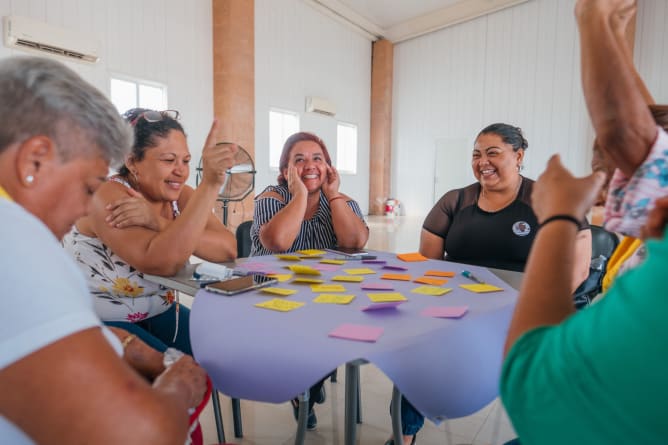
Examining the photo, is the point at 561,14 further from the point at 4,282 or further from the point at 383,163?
the point at 4,282

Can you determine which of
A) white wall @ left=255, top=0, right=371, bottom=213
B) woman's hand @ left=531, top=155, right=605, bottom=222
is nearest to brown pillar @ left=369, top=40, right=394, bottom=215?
white wall @ left=255, top=0, right=371, bottom=213

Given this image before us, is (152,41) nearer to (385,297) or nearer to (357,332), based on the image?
(385,297)

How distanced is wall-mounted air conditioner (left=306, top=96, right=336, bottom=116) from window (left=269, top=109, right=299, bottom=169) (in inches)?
17.8

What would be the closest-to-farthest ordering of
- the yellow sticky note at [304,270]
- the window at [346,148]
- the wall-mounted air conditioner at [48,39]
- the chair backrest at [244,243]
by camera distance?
the yellow sticky note at [304,270], the chair backrest at [244,243], the wall-mounted air conditioner at [48,39], the window at [346,148]

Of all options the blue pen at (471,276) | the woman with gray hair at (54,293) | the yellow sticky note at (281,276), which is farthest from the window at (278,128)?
the woman with gray hair at (54,293)

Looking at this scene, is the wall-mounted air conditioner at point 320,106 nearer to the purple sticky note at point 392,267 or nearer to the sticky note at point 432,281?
the purple sticky note at point 392,267

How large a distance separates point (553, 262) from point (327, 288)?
2.56 feet

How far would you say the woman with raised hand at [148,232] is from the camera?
4.67 feet

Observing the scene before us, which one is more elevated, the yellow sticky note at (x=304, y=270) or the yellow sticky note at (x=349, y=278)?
the yellow sticky note at (x=304, y=270)

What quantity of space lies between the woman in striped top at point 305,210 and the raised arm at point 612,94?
1.56 meters

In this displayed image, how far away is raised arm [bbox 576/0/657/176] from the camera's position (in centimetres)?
73

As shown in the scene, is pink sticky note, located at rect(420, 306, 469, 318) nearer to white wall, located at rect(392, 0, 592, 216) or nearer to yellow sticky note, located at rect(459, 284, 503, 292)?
yellow sticky note, located at rect(459, 284, 503, 292)

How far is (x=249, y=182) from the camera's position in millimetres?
5887

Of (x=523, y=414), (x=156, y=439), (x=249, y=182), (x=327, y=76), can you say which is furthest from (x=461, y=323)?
(x=327, y=76)
